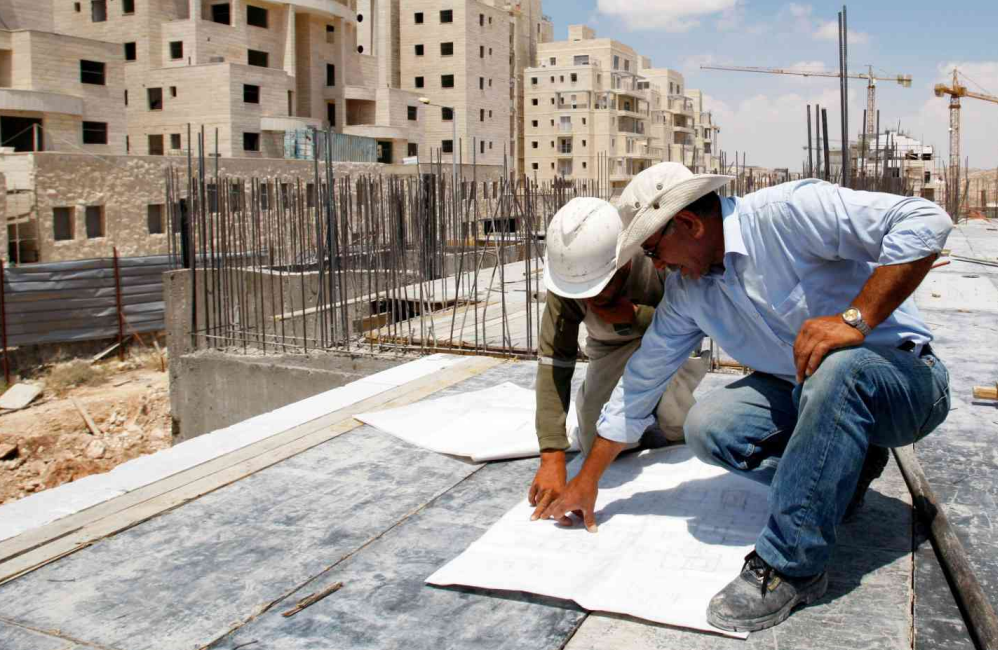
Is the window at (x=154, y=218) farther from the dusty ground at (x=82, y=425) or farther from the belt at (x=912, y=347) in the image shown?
the belt at (x=912, y=347)

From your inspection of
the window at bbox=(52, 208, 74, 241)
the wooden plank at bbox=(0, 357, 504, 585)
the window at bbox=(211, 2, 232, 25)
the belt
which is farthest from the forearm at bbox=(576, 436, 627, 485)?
the window at bbox=(211, 2, 232, 25)

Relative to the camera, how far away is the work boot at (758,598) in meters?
1.82

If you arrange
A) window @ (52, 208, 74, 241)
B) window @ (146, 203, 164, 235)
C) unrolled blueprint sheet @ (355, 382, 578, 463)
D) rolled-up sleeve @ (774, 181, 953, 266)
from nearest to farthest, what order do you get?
1. rolled-up sleeve @ (774, 181, 953, 266)
2. unrolled blueprint sheet @ (355, 382, 578, 463)
3. window @ (52, 208, 74, 241)
4. window @ (146, 203, 164, 235)

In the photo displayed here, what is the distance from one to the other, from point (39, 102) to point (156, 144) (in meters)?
6.20

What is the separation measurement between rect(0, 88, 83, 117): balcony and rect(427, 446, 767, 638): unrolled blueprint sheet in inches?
851

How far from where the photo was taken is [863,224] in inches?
75.6

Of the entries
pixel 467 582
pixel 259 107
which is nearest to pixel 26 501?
pixel 467 582

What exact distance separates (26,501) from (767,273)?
7.49ft

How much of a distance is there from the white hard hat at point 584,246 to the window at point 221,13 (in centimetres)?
2836

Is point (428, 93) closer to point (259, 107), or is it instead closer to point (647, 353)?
point (259, 107)

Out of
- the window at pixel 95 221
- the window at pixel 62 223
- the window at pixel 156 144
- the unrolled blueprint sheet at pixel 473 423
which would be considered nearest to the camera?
the unrolled blueprint sheet at pixel 473 423

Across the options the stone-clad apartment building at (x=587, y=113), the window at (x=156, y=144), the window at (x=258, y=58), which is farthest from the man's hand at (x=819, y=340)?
the stone-clad apartment building at (x=587, y=113)

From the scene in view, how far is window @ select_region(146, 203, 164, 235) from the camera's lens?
18.0 m

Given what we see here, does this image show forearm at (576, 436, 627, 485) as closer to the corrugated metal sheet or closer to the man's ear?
the man's ear
